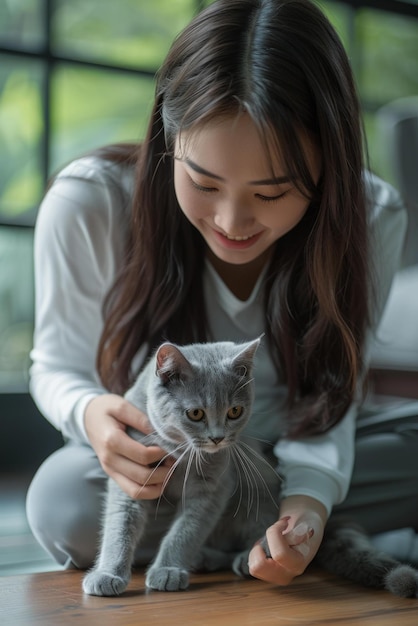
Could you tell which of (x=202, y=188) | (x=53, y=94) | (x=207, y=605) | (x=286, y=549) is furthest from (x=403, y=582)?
(x=53, y=94)

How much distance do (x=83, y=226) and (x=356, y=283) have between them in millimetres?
557

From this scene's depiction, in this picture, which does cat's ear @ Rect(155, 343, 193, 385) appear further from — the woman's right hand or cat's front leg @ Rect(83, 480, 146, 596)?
cat's front leg @ Rect(83, 480, 146, 596)

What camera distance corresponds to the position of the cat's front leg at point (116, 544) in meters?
1.27

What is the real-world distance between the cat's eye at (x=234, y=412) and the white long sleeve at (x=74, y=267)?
414mm

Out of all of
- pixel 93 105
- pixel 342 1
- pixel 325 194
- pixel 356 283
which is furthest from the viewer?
pixel 342 1

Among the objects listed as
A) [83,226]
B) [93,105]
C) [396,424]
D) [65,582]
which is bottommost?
[65,582]

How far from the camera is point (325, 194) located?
136cm

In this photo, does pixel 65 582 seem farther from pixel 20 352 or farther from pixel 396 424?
pixel 20 352

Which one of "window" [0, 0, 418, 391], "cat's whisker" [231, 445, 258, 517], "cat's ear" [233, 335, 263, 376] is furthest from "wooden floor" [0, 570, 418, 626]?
"window" [0, 0, 418, 391]

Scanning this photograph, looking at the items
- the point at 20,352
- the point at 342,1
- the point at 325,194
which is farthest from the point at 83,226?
the point at 342,1

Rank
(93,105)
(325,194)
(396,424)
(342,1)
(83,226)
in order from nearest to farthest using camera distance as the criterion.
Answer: (325,194)
(83,226)
(396,424)
(93,105)
(342,1)

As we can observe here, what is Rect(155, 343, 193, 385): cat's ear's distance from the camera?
125 cm

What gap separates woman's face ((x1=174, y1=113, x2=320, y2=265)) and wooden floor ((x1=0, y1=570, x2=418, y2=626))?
574 millimetres

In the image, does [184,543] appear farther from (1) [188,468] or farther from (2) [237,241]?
(2) [237,241]
